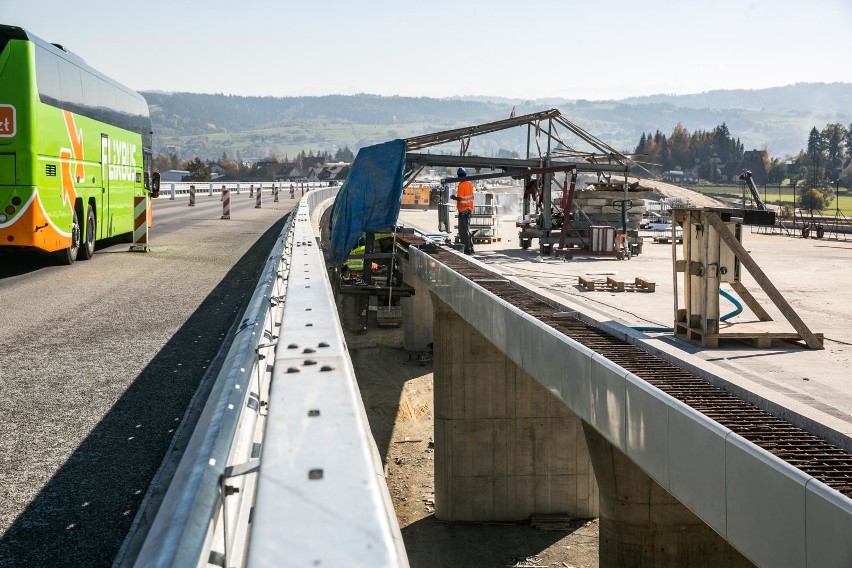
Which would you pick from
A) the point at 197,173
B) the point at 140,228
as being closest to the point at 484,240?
the point at 140,228

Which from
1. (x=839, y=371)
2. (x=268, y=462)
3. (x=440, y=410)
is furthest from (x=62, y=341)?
(x=440, y=410)

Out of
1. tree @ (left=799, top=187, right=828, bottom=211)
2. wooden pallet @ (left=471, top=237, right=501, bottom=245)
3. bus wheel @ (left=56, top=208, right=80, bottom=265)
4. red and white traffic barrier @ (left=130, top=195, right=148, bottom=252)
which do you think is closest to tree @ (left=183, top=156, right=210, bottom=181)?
tree @ (left=799, top=187, right=828, bottom=211)

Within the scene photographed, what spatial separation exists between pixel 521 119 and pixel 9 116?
1669 centimetres

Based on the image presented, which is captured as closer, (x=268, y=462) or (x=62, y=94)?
(x=268, y=462)

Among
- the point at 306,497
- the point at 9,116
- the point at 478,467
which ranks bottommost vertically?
the point at 478,467

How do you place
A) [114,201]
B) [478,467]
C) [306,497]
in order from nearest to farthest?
[306,497]
[478,467]
[114,201]

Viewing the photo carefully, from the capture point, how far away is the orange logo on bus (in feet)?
56.3

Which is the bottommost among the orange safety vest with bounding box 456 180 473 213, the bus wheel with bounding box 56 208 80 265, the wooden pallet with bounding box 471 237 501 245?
the wooden pallet with bounding box 471 237 501 245

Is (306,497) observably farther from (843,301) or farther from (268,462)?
(843,301)

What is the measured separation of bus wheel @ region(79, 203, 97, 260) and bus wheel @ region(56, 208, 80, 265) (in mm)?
454

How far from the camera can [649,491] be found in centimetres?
1212

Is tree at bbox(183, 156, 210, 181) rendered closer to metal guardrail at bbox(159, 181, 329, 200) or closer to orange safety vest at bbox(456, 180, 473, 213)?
metal guardrail at bbox(159, 181, 329, 200)

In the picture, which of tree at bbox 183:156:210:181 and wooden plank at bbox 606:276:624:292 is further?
tree at bbox 183:156:210:181

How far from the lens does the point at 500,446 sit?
73.2ft
